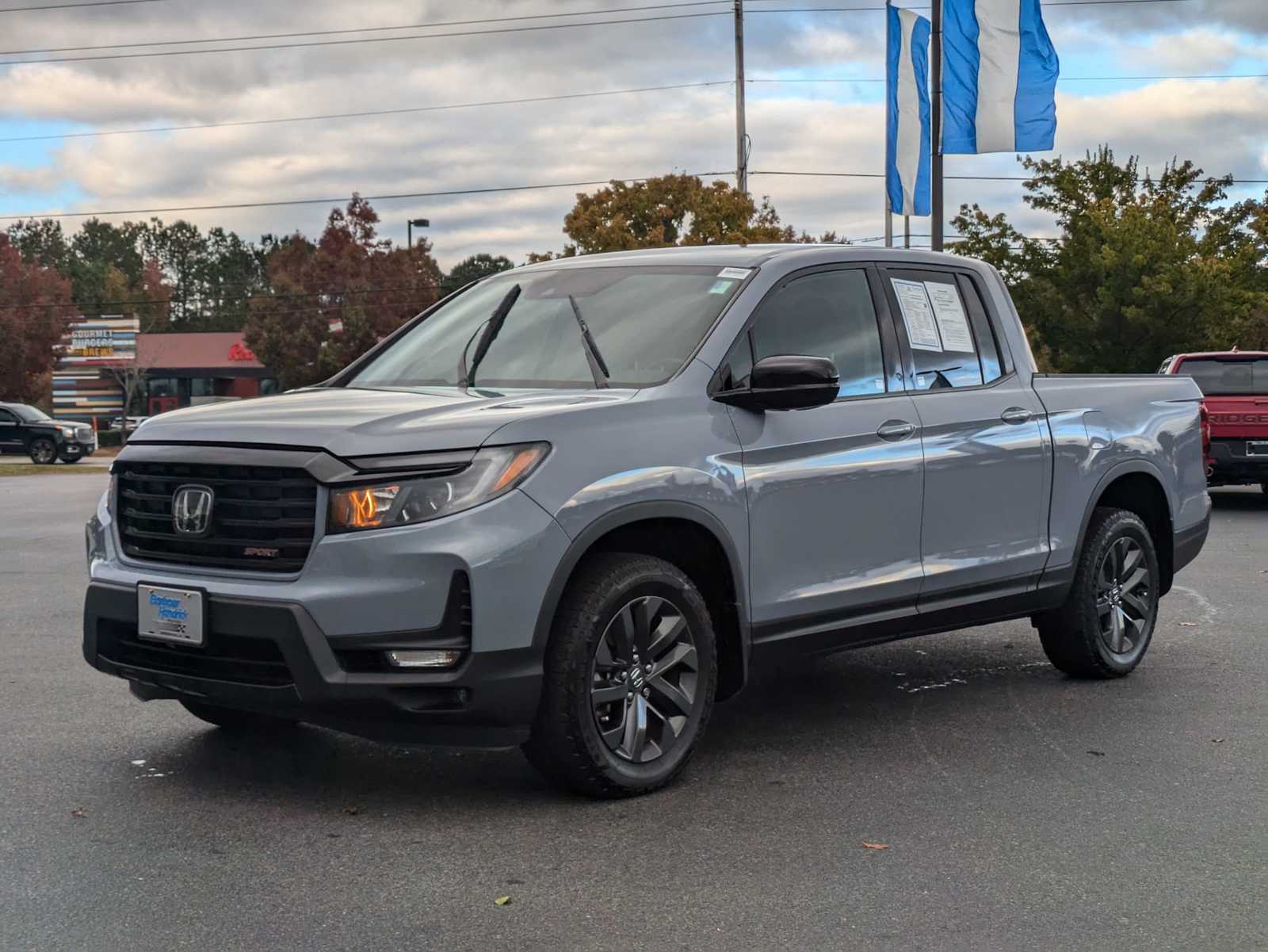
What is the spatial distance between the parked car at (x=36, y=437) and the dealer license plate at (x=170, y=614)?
3784cm

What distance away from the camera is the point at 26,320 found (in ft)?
253

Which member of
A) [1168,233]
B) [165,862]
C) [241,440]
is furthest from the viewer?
[1168,233]

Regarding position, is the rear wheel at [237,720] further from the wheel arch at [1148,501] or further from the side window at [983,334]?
the wheel arch at [1148,501]

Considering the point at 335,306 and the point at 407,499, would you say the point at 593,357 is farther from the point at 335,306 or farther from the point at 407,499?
the point at 335,306

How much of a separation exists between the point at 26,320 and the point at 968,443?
7764cm

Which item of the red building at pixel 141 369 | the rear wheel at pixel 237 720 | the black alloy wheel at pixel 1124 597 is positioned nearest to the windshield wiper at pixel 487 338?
the rear wheel at pixel 237 720

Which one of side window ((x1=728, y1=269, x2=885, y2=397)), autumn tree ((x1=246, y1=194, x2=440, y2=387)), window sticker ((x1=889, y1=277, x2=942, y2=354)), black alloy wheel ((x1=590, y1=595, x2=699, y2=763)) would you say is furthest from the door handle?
autumn tree ((x1=246, y1=194, x2=440, y2=387))

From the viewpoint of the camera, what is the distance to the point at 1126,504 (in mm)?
7957

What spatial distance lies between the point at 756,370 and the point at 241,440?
1.80 metres

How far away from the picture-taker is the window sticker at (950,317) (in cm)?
684

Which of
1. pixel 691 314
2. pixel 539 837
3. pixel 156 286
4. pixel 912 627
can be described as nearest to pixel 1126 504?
pixel 912 627

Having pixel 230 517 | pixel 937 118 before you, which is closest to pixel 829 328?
pixel 230 517

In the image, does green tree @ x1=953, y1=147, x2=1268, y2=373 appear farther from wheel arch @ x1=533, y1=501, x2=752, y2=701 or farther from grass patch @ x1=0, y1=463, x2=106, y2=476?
wheel arch @ x1=533, y1=501, x2=752, y2=701

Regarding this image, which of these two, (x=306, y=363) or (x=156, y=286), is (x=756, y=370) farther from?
(x=156, y=286)
